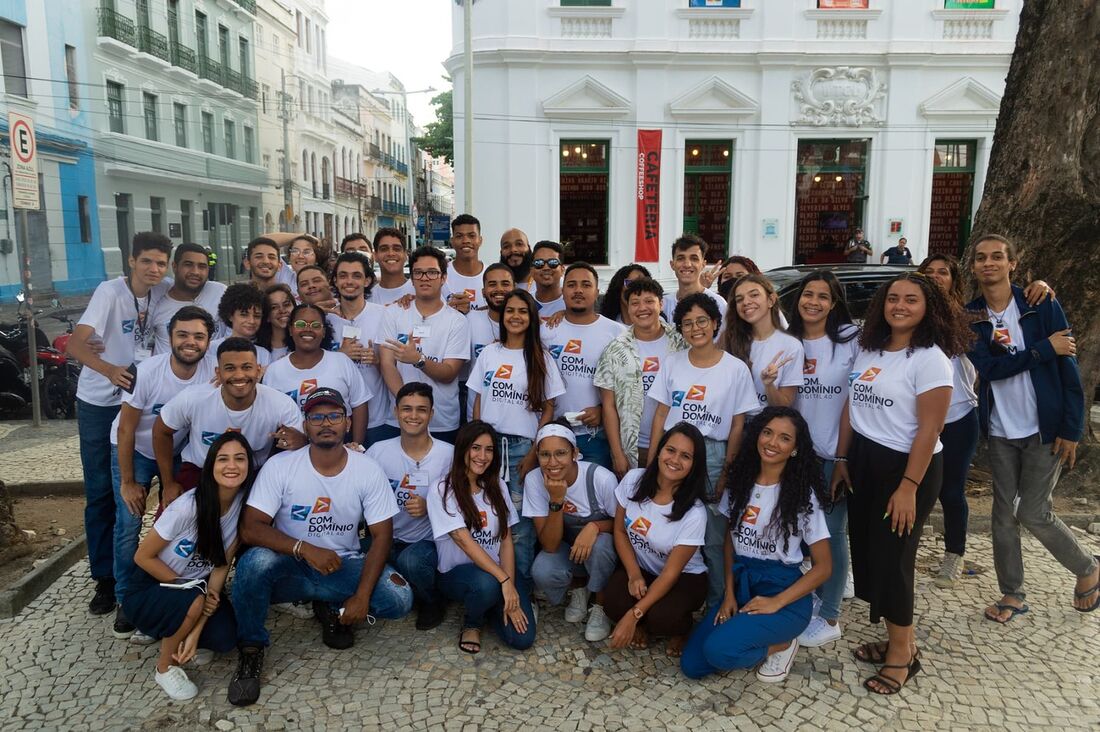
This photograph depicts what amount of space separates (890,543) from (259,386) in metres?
3.18

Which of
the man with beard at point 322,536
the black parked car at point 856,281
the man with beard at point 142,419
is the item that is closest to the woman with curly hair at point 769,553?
the man with beard at point 322,536

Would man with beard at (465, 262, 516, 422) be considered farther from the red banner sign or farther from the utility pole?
the utility pole

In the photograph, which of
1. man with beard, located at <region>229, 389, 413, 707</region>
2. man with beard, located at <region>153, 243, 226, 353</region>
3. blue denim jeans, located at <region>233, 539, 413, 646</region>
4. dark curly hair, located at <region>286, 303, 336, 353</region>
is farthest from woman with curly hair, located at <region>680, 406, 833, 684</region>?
man with beard, located at <region>153, 243, 226, 353</region>

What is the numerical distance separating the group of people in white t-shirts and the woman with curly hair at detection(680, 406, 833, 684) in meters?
0.01

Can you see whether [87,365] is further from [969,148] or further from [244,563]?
[969,148]

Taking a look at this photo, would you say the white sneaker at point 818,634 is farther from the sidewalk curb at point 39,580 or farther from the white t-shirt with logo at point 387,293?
the sidewalk curb at point 39,580

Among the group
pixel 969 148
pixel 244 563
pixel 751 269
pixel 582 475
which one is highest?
pixel 969 148

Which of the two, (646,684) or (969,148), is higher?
(969,148)

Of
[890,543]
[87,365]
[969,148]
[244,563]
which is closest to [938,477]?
[890,543]

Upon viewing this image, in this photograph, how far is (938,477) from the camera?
133 inches

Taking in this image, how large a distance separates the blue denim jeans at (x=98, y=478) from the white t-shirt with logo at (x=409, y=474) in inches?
58.7

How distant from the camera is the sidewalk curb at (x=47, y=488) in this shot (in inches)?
234

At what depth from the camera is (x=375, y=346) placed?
15.2 feet

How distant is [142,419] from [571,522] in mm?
2328
